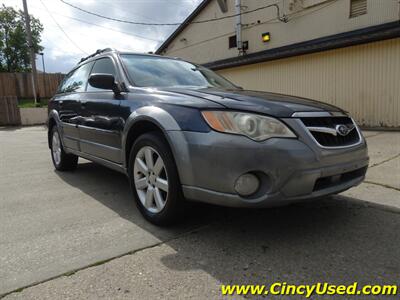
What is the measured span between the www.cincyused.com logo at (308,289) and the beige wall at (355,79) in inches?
328

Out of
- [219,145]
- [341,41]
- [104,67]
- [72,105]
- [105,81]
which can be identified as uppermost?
[341,41]

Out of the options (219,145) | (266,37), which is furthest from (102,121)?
(266,37)

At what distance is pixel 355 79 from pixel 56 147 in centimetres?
842

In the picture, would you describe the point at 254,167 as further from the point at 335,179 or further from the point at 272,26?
the point at 272,26

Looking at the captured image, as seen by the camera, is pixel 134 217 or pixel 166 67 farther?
pixel 166 67

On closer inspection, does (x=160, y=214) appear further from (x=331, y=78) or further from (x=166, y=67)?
(x=331, y=78)

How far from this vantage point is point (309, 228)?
8.88ft

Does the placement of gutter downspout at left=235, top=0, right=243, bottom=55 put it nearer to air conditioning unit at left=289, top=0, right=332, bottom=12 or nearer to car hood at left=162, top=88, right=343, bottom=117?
air conditioning unit at left=289, top=0, right=332, bottom=12

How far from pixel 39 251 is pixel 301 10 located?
13.2 metres

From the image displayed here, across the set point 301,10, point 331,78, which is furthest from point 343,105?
point 301,10

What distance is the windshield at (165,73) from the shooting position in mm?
3361

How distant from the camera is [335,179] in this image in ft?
8.20

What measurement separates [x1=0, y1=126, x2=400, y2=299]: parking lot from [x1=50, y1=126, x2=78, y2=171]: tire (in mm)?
1298

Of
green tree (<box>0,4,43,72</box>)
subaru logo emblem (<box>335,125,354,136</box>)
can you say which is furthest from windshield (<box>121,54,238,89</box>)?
green tree (<box>0,4,43,72</box>)
